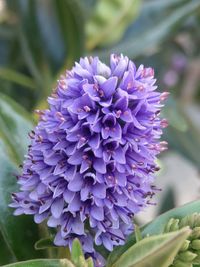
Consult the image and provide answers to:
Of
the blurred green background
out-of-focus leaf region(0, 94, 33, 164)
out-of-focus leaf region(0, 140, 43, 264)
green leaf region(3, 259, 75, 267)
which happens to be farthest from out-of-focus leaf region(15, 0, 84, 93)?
green leaf region(3, 259, 75, 267)

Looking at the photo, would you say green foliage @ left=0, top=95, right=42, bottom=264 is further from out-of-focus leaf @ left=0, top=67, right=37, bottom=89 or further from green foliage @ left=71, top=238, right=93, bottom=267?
out-of-focus leaf @ left=0, top=67, right=37, bottom=89

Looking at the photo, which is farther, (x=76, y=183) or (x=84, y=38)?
(x=84, y=38)

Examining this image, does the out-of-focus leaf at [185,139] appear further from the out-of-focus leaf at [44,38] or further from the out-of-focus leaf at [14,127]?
the out-of-focus leaf at [14,127]

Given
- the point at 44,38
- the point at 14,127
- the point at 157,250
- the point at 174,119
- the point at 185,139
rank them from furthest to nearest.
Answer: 1. the point at 185,139
2. the point at 44,38
3. the point at 174,119
4. the point at 14,127
5. the point at 157,250

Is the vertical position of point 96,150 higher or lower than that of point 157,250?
higher

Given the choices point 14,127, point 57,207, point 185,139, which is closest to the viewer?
point 57,207

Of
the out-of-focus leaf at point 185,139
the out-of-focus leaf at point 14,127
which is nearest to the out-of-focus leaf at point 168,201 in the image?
the out-of-focus leaf at point 185,139

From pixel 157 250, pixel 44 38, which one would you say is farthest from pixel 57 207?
pixel 44 38

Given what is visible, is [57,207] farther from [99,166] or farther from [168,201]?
[168,201]
